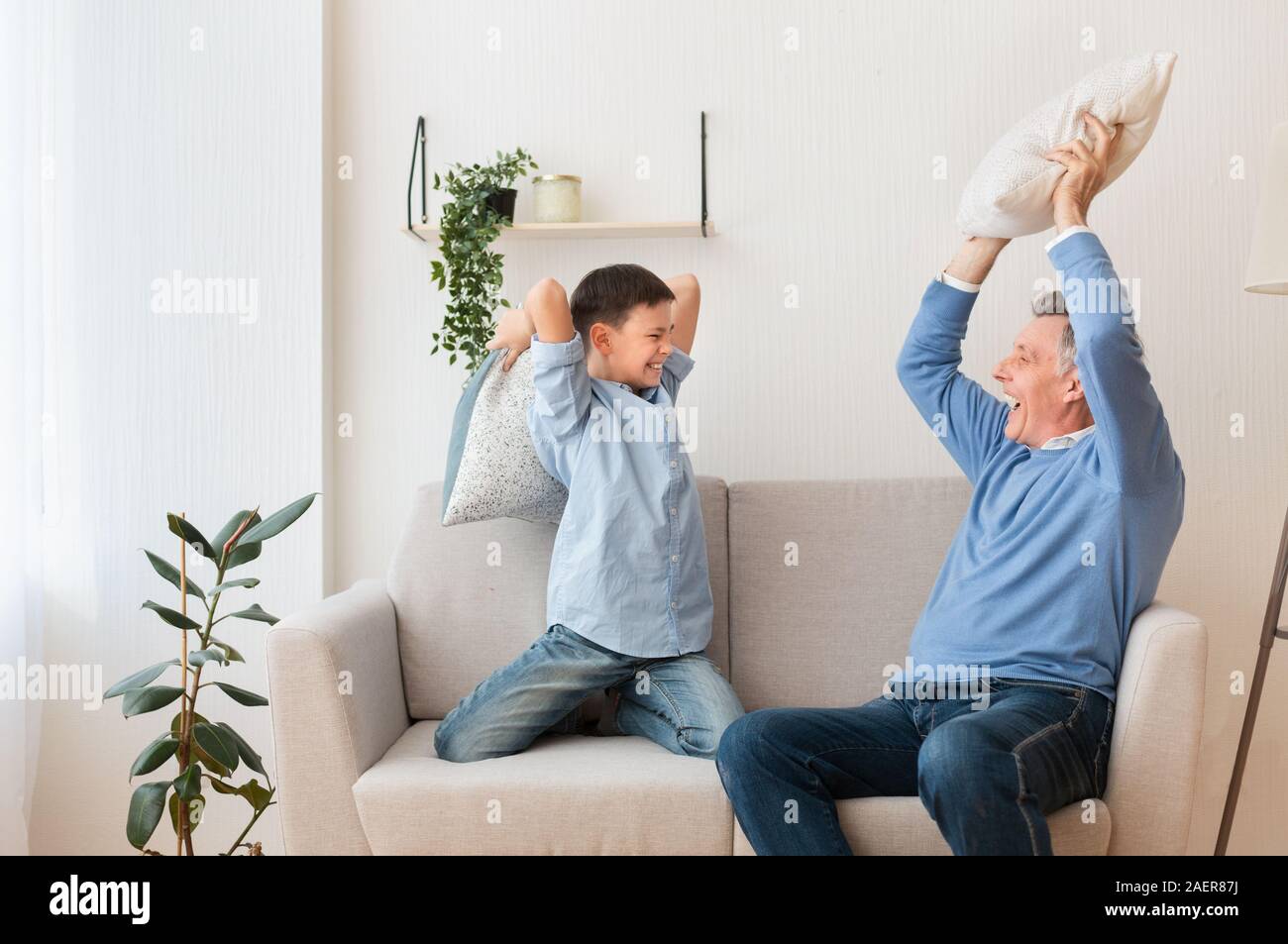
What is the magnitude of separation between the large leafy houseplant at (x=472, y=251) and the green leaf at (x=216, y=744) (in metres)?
0.85

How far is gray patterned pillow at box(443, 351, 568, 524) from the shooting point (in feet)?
6.47

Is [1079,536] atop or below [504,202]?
below

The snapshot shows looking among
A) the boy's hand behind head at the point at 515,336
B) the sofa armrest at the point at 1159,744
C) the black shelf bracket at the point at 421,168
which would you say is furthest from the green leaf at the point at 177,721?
the sofa armrest at the point at 1159,744

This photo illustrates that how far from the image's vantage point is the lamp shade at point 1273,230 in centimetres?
196

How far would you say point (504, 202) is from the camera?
90.0 inches

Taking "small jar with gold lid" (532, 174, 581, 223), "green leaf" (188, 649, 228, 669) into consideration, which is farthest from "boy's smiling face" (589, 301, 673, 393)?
"green leaf" (188, 649, 228, 669)

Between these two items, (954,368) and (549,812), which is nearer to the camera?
(549,812)

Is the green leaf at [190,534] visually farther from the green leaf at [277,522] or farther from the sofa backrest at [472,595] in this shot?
the sofa backrest at [472,595]

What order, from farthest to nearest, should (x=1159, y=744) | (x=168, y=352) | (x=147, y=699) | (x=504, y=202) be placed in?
(x=168, y=352)
(x=504, y=202)
(x=147, y=699)
(x=1159, y=744)

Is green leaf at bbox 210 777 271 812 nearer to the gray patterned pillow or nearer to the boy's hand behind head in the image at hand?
the gray patterned pillow

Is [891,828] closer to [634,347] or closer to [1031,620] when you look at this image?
[1031,620]

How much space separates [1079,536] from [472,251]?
50.5 inches

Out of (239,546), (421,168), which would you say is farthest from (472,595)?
(421,168)
